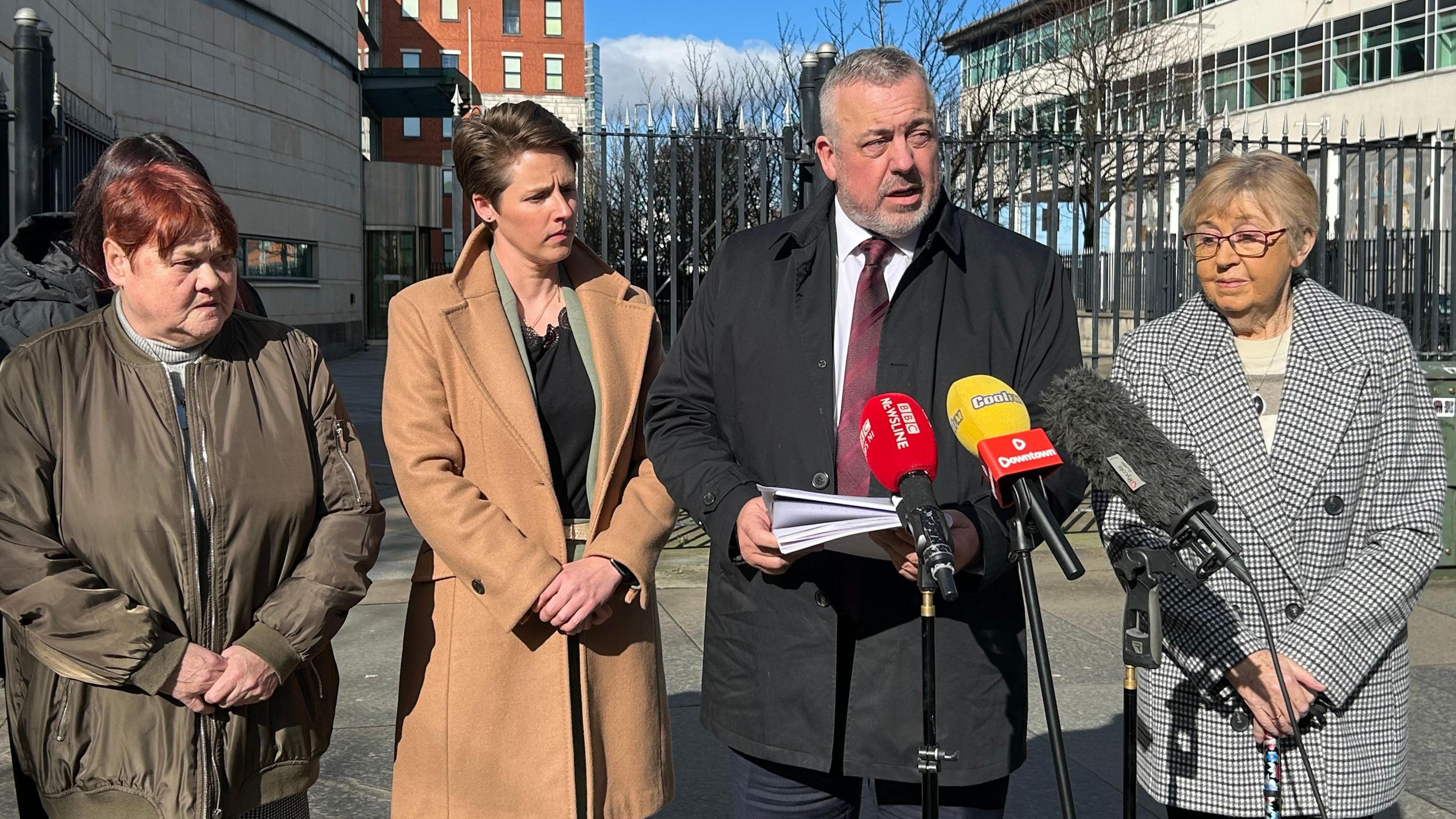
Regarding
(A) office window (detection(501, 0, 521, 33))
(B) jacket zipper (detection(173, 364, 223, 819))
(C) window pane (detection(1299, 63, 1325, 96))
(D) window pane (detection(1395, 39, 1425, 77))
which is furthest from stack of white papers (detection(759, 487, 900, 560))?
(A) office window (detection(501, 0, 521, 33))

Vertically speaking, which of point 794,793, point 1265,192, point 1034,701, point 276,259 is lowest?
point 1034,701

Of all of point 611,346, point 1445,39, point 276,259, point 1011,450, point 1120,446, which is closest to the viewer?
point 1011,450

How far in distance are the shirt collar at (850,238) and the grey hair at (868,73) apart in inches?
6.5

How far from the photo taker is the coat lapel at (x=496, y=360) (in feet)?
10.9

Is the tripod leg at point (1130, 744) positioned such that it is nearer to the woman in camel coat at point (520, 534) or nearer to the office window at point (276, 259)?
the woman in camel coat at point (520, 534)

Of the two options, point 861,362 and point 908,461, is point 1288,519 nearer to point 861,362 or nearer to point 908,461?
point 861,362

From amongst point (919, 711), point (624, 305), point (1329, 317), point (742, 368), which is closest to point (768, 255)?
point (742, 368)

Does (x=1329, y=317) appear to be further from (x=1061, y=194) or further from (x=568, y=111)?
(x=568, y=111)

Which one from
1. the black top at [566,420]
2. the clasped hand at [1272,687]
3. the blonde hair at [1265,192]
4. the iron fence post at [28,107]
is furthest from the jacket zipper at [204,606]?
the iron fence post at [28,107]

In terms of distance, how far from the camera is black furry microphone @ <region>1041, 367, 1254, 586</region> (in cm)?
209

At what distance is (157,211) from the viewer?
290cm

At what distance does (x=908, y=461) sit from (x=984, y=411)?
0.49 feet

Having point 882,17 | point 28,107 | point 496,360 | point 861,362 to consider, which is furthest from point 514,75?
point 861,362

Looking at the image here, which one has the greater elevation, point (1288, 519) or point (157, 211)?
point (157, 211)
